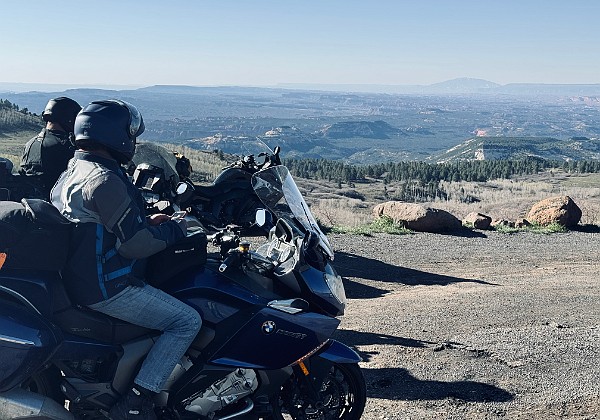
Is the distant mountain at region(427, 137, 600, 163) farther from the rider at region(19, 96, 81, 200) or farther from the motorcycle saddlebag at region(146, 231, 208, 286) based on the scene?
the motorcycle saddlebag at region(146, 231, 208, 286)

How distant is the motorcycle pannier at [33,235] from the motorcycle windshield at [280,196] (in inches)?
63.0

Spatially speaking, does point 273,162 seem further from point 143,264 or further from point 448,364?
point 448,364

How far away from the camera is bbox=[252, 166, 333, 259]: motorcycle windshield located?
497 centimetres

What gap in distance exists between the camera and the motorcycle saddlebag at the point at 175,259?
171 inches

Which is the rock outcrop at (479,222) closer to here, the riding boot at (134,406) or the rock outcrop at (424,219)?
the rock outcrop at (424,219)

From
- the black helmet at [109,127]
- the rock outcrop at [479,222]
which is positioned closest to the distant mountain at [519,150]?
the rock outcrop at [479,222]

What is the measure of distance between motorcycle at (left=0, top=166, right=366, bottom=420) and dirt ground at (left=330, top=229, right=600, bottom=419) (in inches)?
50.0

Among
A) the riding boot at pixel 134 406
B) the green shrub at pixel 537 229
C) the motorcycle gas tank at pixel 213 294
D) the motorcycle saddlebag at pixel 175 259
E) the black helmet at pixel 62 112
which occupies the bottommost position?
the green shrub at pixel 537 229

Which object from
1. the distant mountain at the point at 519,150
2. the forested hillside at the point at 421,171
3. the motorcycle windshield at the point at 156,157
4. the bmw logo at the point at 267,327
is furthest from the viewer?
the distant mountain at the point at 519,150

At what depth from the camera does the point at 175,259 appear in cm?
436

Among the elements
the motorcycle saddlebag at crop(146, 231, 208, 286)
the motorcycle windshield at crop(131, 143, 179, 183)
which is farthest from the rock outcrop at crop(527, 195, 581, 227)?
the motorcycle saddlebag at crop(146, 231, 208, 286)

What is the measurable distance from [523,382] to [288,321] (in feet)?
9.92

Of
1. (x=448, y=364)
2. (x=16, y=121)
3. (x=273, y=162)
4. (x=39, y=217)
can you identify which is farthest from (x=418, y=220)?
(x=16, y=121)

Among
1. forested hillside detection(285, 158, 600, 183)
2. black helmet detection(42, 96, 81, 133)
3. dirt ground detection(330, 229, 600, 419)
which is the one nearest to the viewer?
dirt ground detection(330, 229, 600, 419)
